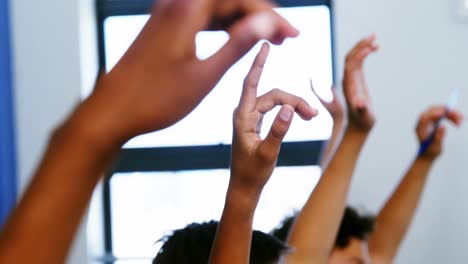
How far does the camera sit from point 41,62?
5.37ft

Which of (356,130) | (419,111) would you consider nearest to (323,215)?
(356,130)

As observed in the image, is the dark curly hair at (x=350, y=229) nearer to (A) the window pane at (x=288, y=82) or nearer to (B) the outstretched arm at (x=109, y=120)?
(A) the window pane at (x=288, y=82)

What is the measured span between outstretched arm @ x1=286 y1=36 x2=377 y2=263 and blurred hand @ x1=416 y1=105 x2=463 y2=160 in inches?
18.9

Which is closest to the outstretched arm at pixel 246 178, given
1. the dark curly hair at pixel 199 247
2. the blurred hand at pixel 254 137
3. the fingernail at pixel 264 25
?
the blurred hand at pixel 254 137

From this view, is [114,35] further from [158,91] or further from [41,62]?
[158,91]

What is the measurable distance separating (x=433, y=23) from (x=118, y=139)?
1.47 meters

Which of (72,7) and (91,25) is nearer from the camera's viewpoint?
(72,7)

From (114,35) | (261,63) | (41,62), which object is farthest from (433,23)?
(261,63)

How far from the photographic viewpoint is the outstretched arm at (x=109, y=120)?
0.70 ft

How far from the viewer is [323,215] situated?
2.52 feet

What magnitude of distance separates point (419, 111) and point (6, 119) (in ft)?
3.49

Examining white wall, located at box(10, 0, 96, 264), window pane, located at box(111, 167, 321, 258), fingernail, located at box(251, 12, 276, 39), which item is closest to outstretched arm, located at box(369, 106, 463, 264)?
window pane, located at box(111, 167, 321, 258)

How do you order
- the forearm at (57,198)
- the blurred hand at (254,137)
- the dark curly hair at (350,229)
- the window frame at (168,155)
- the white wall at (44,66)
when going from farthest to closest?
the window frame at (168,155)
the white wall at (44,66)
the dark curly hair at (350,229)
the blurred hand at (254,137)
the forearm at (57,198)

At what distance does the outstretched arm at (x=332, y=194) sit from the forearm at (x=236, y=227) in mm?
358
